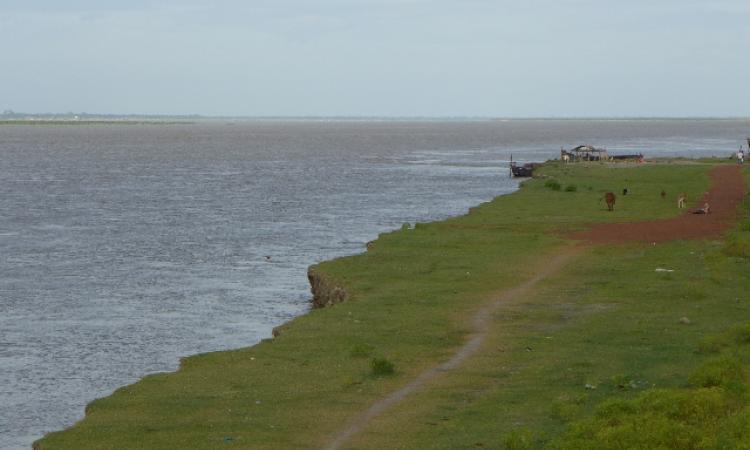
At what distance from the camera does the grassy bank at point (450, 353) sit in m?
18.0

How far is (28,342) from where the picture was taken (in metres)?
29.3

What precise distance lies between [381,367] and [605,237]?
72.6 ft

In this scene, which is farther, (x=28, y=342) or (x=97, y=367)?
(x=28, y=342)

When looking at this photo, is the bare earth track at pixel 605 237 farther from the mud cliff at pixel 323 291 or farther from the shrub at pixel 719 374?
the mud cliff at pixel 323 291

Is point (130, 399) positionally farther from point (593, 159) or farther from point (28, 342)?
point (593, 159)

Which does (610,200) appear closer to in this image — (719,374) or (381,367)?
(381,367)

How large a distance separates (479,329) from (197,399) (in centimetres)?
745

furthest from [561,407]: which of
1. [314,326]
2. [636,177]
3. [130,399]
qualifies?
[636,177]

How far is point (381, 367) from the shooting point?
70.3ft

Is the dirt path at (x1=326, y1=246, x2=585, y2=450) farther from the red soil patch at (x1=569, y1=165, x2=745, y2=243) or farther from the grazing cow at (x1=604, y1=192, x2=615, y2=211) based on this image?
the grazing cow at (x1=604, y1=192, x2=615, y2=211)

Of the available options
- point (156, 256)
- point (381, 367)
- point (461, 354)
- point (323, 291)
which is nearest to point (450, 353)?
point (461, 354)

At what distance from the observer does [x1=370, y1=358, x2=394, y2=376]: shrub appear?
21.4 m

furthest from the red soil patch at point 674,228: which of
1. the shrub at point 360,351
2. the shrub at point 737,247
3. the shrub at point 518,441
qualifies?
the shrub at point 518,441

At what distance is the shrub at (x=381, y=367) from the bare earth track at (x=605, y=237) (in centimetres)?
59
